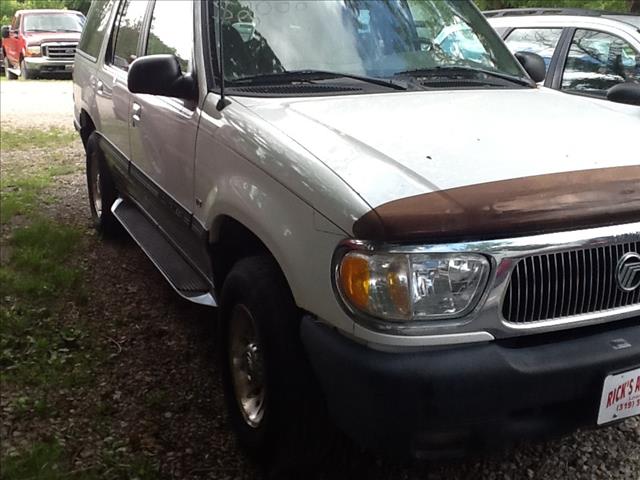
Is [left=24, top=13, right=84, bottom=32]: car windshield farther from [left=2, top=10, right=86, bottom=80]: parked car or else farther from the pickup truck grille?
the pickup truck grille

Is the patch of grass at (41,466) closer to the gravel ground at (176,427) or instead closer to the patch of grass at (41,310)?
the gravel ground at (176,427)

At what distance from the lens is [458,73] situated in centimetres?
358

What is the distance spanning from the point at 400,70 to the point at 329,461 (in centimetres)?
177

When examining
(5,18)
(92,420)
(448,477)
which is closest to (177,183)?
(92,420)

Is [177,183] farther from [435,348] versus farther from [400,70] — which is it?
[435,348]

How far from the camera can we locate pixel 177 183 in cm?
363

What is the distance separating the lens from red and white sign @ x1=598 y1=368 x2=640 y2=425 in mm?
2240

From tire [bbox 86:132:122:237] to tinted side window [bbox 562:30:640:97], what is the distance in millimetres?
3694

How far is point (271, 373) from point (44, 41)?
17842mm

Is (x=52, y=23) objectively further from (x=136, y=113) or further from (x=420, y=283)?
(x=420, y=283)

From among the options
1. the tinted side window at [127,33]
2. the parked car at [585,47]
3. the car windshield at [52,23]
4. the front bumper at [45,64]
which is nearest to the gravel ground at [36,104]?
the front bumper at [45,64]

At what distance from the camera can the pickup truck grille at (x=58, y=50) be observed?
18312 mm

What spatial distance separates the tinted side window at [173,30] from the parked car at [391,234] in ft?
0.18

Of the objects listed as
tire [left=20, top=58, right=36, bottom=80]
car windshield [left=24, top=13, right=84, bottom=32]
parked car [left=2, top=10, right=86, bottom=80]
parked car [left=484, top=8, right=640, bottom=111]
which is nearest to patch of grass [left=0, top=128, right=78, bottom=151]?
parked car [left=484, top=8, right=640, bottom=111]
